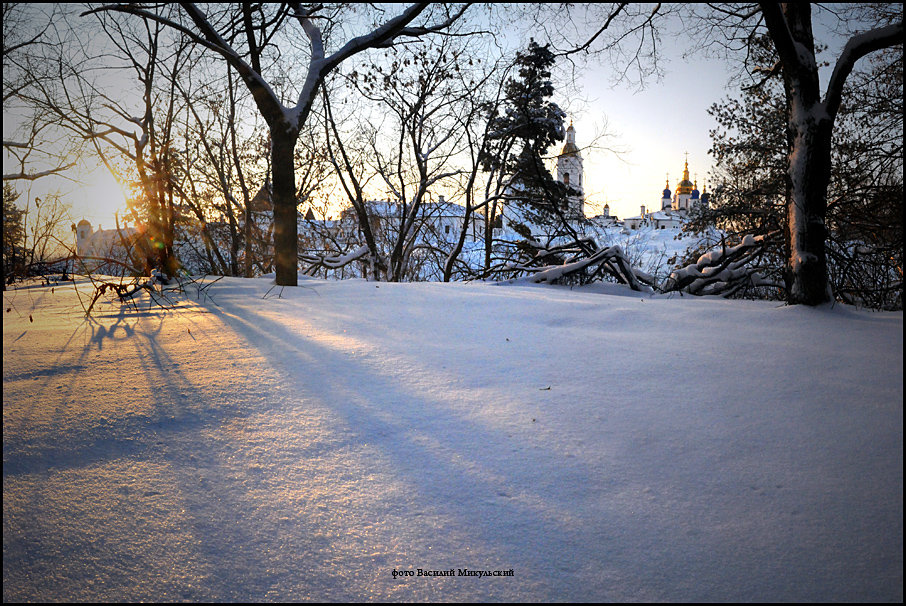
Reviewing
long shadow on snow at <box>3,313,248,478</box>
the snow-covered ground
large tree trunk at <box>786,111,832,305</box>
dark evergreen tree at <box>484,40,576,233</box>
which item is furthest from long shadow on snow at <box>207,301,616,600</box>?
dark evergreen tree at <box>484,40,576,233</box>

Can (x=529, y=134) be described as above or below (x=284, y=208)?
above

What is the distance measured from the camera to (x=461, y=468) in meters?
1.32

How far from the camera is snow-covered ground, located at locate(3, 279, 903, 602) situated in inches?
37.4

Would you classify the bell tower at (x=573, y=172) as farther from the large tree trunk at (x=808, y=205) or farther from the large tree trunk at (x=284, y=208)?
the large tree trunk at (x=808, y=205)

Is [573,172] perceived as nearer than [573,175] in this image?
Yes

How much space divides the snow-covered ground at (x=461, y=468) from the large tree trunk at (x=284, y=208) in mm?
2632

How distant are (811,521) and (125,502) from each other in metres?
1.64

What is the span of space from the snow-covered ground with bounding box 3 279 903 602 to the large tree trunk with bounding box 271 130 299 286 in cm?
263

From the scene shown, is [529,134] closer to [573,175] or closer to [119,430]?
[573,175]

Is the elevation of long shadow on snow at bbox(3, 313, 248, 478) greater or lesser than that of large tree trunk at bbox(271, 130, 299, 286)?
lesser

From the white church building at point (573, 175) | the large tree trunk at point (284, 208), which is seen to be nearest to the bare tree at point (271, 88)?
the large tree trunk at point (284, 208)

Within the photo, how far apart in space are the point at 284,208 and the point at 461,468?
4558 mm

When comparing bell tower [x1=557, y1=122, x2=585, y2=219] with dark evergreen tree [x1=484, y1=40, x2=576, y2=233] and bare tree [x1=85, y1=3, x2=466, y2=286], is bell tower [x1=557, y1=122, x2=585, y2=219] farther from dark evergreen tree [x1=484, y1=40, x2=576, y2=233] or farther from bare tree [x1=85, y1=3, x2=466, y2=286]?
bare tree [x1=85, y1=3, x2=466, y2=286]

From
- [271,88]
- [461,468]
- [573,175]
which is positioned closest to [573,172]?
[573,175]
